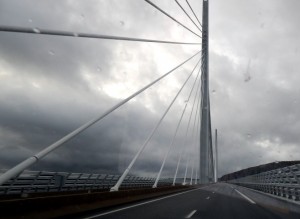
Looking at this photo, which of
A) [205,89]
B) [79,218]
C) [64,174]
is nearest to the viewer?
[79,218]

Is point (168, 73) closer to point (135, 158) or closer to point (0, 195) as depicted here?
point (135, 158)

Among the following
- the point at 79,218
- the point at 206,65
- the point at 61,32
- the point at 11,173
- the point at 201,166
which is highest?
the point at 206,65

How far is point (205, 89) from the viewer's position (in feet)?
138

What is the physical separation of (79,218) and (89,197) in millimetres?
2519

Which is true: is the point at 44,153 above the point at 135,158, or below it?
below

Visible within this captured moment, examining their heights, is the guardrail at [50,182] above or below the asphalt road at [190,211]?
above

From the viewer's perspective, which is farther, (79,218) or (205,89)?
(205,89)

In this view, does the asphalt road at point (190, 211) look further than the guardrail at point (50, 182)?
No

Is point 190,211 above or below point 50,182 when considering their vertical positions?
below

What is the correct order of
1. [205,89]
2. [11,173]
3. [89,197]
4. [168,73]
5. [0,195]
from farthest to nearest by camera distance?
[205,89] → [168,73] → [0,195] → [89,197] → [11,173]

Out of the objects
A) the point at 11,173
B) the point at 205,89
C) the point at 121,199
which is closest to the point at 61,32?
the point at 11,173

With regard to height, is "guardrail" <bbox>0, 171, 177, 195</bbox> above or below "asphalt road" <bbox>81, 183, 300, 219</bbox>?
above

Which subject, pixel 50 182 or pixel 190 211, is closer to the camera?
pixel 190 211

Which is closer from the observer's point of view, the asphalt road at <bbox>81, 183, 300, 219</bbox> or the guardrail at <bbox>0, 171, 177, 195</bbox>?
the asphalt road at <bbox>81, 183, 300, 219</bbox>
